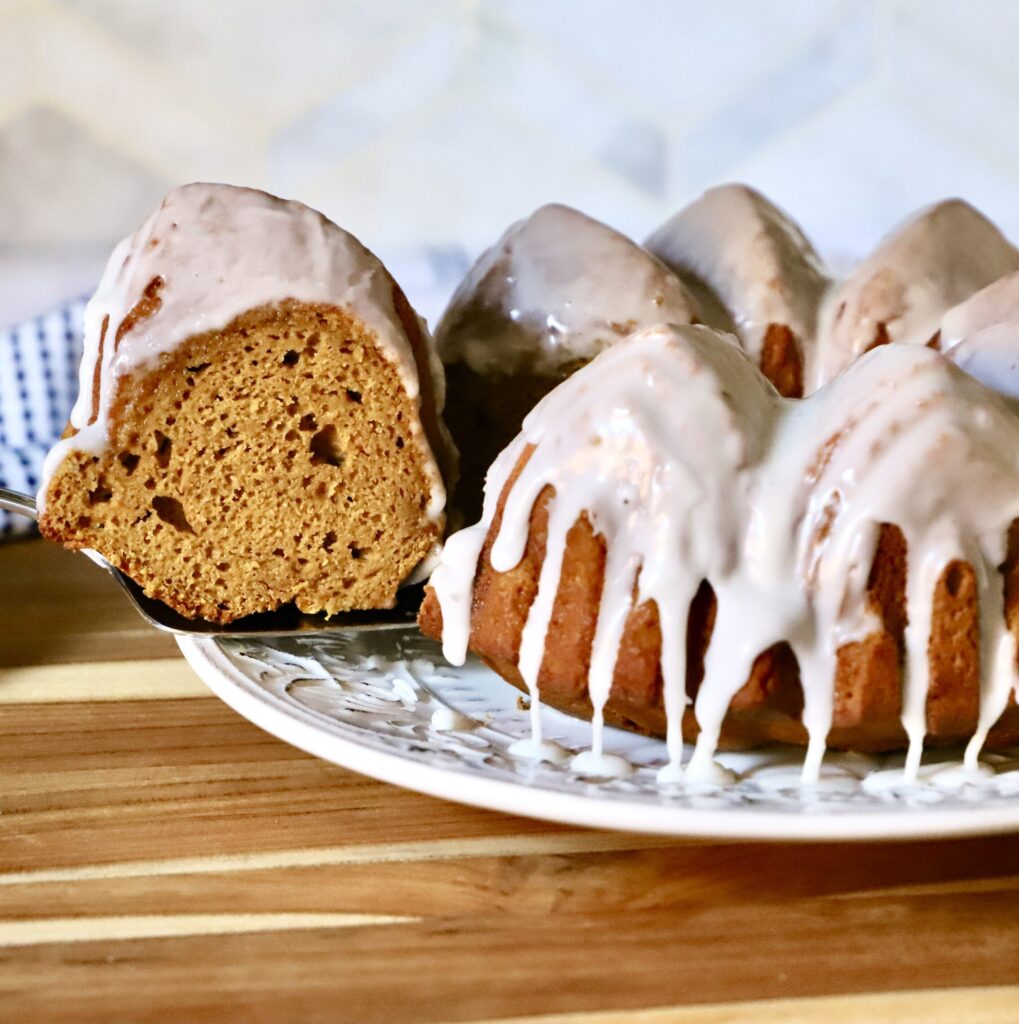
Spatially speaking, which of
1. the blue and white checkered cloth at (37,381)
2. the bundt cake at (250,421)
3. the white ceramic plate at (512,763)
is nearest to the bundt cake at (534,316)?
the bundt cake at (250,421)

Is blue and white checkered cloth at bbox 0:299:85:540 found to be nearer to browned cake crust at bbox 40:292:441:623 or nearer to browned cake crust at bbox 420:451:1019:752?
browned cake crust at bbox 40:292:441:623

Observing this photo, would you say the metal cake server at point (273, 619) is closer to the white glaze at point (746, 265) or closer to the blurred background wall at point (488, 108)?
the white glaze at point (746, 265)

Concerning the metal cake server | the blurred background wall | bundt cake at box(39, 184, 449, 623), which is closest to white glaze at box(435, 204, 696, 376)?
bundt cake at box(39, 184, 449, 623)

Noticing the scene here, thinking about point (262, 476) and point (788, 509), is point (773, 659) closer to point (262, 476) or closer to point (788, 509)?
point (788, 509)

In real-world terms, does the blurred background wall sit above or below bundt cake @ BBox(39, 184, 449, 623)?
above

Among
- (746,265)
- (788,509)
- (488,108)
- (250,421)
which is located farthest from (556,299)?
(488,108)

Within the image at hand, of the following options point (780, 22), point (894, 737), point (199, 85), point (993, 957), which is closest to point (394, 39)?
point (199, 85)
